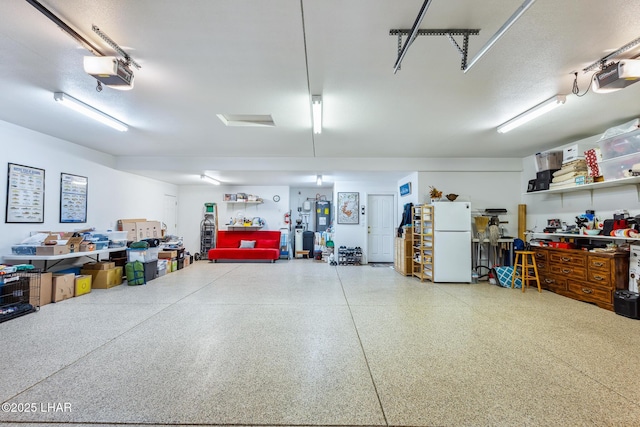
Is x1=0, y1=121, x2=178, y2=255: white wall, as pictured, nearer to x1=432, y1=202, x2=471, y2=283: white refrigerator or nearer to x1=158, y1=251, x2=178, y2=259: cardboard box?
x1=158, y1=251, x2=178, y2=259: cardboard box

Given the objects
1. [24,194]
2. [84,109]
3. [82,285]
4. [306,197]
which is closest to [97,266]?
[82,285]

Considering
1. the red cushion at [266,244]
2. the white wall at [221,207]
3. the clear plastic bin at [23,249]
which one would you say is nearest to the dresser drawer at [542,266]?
the red cushion at [266,244]

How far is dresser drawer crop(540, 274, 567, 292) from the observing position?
15.9 ft

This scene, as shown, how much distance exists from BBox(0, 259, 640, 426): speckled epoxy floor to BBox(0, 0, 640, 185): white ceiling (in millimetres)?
2739

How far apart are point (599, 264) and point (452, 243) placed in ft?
7.19

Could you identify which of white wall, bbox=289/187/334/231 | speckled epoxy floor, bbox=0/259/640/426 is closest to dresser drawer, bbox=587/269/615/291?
speckled epoxy floor, bbox=0/259/640/426

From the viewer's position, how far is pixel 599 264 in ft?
13.9

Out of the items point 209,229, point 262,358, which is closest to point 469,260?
point 262,358

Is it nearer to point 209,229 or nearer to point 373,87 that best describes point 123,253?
point 209,229

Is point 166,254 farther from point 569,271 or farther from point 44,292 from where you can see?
point 569,271

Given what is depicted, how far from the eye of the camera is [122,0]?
1.96 metres

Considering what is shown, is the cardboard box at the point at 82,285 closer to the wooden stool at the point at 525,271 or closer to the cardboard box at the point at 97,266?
the cardboard box at the point at 97,266

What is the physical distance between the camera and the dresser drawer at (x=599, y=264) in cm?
411

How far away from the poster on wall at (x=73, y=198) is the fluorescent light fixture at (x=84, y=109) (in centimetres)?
209
